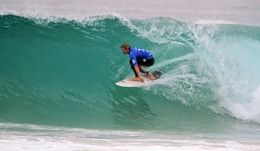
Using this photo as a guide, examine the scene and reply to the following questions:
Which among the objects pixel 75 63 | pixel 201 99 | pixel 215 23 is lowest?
pixel 201 99

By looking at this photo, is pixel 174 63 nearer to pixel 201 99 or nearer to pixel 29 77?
pixel 201 99

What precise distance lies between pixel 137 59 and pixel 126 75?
25.0 inches

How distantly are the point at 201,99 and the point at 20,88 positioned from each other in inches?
84.8

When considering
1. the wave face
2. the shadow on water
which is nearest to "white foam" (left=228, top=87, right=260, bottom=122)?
the wave face

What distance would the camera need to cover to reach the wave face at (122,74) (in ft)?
13.6

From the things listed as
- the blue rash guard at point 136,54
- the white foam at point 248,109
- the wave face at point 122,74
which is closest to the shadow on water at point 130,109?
the wave face at point 122,74

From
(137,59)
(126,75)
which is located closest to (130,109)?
(137,59)

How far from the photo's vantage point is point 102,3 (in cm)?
632

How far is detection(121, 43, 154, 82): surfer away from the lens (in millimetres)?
4441

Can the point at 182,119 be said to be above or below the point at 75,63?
below

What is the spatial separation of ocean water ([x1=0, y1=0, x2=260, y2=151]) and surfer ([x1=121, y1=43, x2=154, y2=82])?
25 centimetres

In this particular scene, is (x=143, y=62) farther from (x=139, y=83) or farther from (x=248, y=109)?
(x=248, y=109)

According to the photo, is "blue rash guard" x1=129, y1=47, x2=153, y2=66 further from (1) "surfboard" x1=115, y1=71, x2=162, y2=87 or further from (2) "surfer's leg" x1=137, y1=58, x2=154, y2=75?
(1) "surfboard" x1=115, y1=71, x2=162, y2=87

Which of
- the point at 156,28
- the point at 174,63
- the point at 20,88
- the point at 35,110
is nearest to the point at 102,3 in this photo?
the point at 156,28
